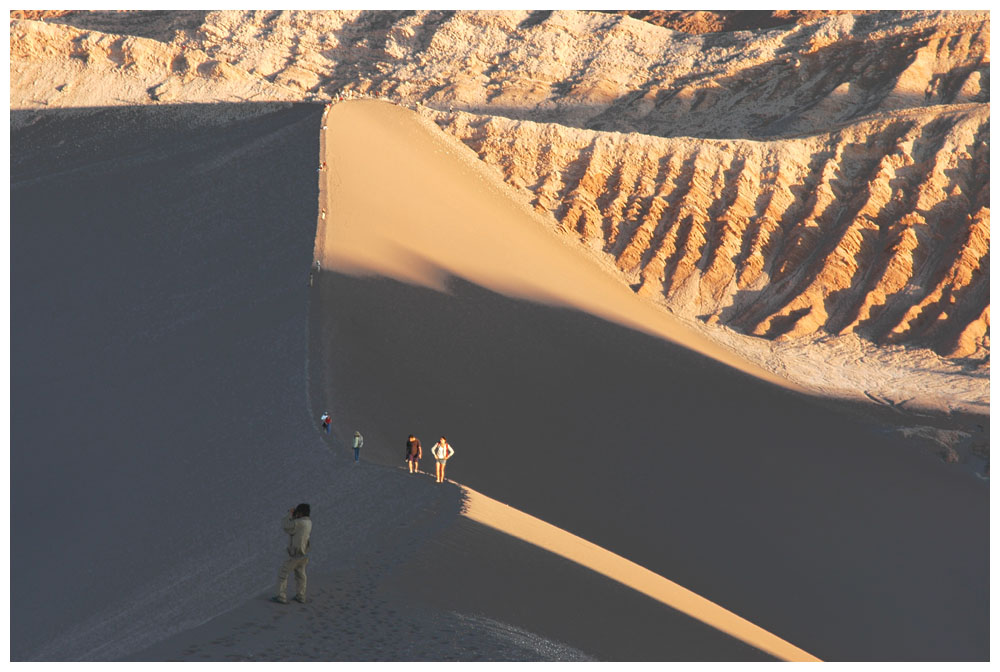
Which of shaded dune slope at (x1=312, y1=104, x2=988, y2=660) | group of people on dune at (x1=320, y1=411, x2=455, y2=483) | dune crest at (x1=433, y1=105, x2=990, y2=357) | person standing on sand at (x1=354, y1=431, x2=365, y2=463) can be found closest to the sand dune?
dune crest at (x1=433, y1=105, x2=990, y2=357)

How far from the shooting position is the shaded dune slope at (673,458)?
65.4ft

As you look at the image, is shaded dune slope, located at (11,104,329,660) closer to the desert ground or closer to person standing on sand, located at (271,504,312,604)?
the desert ground

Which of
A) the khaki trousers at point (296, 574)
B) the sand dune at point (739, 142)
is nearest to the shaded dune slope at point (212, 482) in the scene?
the khaki trousers at point (296, 574)

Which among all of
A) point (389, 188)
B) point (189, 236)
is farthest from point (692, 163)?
point (189, 236)

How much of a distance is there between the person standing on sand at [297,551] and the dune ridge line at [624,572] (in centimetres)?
289

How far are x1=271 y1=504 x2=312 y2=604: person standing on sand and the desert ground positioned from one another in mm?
178

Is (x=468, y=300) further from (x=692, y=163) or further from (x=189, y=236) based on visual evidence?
(x=692, y=163)

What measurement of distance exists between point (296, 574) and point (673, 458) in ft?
39.1

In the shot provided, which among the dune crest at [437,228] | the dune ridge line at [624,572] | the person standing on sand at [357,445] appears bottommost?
the dune ridge line at [624,572]

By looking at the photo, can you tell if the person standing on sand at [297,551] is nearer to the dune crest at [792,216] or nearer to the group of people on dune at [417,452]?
the group of people on dune at [417,452]

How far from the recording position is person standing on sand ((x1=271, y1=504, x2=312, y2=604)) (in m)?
12.7

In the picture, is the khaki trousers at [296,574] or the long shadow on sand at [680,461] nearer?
the khaki trousers at [296,574]

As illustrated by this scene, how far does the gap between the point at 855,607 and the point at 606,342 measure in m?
10.0

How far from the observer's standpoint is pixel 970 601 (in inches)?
822
